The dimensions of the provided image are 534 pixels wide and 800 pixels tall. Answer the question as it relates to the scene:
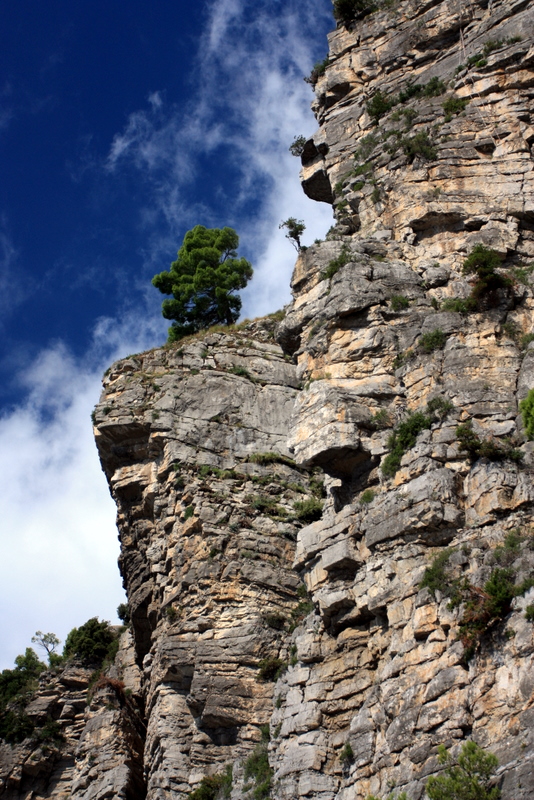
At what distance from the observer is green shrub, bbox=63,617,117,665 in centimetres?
3231

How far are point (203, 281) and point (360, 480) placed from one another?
19.6 m

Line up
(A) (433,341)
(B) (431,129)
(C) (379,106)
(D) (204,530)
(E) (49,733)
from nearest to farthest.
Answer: (A) (433,341) → (B) (431,129) → (D) (204,530) → (C) (379,106) → (E) (49,733)

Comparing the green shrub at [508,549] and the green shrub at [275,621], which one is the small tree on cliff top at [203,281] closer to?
the green shrub at [275,621]

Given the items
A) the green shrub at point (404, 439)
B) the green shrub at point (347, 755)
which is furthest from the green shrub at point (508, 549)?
the green shrub at point (347, 755)

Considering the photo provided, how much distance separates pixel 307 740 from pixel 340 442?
20.1 feet

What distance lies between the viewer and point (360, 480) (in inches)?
768

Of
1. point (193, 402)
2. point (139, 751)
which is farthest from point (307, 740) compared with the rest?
point (193, 402)

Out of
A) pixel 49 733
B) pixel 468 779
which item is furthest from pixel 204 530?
pixel 468 779

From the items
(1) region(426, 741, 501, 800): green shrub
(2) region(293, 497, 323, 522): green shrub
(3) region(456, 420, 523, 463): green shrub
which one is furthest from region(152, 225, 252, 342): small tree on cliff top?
(1) region(426, 741, 501, 800): green shrub

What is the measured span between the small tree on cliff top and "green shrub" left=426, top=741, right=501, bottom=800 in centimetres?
2497

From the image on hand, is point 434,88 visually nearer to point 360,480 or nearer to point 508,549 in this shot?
point 360,480

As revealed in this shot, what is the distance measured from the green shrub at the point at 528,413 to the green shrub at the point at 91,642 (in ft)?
66.6

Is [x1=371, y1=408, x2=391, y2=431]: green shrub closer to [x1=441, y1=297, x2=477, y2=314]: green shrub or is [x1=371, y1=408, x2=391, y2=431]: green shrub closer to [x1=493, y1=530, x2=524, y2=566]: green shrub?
[x1=441, y1=297, x2=477, y2=314]: green shrub

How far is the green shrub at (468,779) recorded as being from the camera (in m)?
12.6
